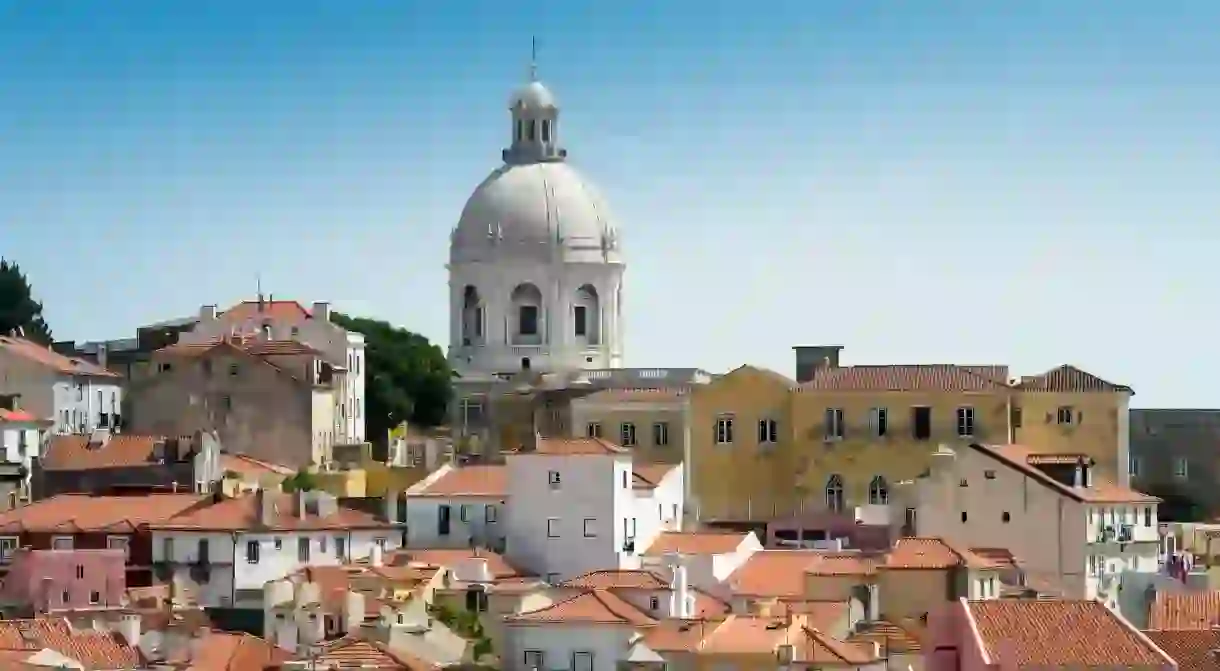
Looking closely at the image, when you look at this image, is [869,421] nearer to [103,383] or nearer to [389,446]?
[389,446]

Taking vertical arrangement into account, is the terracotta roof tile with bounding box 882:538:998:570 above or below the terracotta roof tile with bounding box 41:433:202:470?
below

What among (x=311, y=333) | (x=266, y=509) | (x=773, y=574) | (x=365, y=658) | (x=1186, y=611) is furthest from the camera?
(x=311, y=333)

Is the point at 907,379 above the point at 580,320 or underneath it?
underneath

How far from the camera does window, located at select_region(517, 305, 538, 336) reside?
350ft

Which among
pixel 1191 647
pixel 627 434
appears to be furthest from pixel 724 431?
pixel 1191 647

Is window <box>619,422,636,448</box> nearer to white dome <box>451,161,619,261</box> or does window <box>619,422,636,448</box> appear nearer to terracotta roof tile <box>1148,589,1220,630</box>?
white dome <box>451,161,619,261</box>

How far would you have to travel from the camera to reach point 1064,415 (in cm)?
8494

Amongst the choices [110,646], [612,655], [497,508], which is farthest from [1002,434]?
[110,646]

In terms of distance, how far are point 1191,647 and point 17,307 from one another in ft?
220

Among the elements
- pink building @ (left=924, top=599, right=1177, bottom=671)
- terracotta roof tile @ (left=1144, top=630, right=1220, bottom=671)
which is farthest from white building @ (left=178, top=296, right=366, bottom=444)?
pink building @ (left=924, top=599, right=1177, bottom=671)

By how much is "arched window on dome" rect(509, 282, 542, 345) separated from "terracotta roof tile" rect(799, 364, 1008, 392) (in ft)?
70.9

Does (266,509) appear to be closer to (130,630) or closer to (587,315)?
(130,630)

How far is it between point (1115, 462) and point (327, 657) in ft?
98.3

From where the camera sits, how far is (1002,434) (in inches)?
3292
